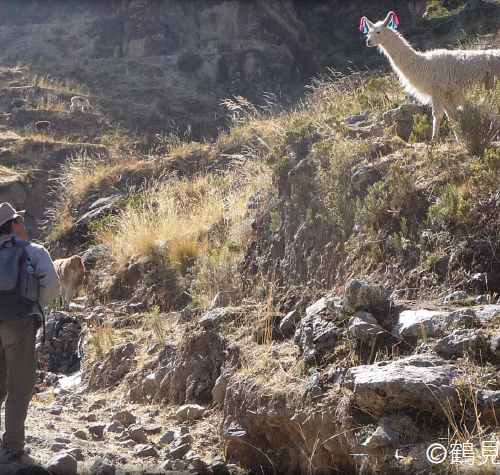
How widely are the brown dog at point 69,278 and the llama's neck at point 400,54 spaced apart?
574cm

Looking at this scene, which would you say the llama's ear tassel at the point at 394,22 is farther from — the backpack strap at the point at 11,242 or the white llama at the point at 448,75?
the backpack strap at the point at 11,242

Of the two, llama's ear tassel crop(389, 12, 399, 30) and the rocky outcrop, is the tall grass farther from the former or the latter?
llama's ear tassel crop(389, 12, 399, 30)

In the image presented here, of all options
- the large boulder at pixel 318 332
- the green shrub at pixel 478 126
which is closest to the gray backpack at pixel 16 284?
the large boulder at pixel 318 332

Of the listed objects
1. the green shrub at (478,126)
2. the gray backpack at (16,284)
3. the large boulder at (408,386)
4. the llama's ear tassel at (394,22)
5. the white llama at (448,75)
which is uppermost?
the llama's ear tassel at (394,22)

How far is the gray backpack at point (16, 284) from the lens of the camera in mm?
5164

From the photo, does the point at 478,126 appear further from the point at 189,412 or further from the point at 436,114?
the point at 189,412

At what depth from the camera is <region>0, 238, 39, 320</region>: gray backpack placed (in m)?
5.16

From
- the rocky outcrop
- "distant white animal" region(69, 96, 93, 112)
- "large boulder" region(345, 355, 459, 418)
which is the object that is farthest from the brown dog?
"distant white animal" region(69, 96, 93, 112)

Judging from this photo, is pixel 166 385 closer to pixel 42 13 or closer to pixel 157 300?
pixel 157 300

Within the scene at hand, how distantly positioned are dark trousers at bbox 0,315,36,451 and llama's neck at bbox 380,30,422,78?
669cm

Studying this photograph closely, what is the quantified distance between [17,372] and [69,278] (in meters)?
5.79

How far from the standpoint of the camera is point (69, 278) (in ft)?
36.0

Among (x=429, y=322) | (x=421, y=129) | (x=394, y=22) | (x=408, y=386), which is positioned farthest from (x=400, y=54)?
(x=408, y=386)

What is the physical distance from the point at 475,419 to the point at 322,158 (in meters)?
4.60
